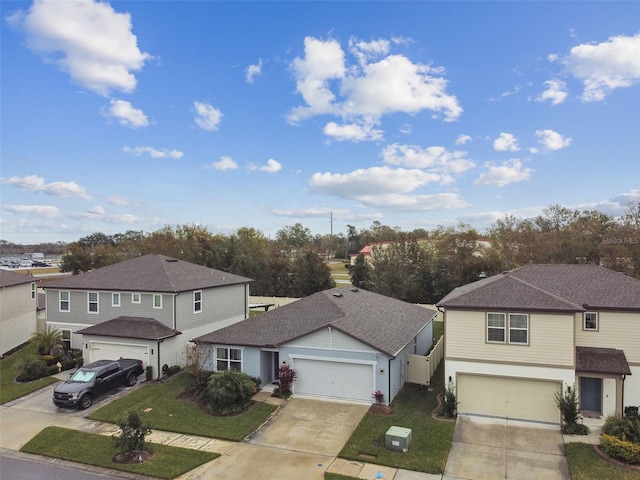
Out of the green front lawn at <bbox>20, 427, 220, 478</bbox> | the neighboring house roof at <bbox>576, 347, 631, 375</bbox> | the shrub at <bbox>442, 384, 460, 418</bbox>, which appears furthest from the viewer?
the shrub at <bbox>442, 384, 460, 418</bbox>

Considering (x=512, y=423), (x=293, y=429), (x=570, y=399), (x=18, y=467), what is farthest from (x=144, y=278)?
(x=570, y=399)

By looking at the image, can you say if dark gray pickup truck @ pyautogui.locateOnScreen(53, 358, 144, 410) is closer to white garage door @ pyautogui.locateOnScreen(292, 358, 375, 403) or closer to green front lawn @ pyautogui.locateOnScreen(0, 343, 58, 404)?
green front lawn @ pyautogui.locateOnScreen(0, 343, 58, 404)

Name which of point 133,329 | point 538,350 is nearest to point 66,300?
point 133,329

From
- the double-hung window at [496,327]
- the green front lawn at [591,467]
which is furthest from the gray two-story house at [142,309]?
the green front lawn at [591,467]

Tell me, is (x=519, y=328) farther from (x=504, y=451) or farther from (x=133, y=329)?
(x=133, y=329)

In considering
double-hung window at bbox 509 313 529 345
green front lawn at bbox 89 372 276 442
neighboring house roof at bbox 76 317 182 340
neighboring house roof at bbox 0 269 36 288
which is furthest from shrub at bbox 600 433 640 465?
neighboring house roof at bbox 0 269 36 288
